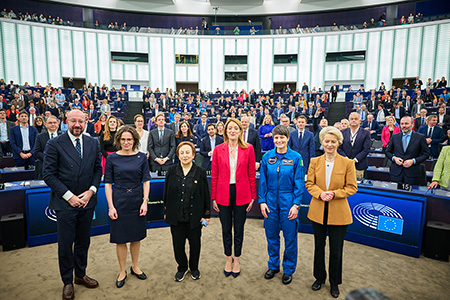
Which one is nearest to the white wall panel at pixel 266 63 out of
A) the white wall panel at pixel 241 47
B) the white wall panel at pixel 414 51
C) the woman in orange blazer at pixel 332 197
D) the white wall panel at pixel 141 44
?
the white wall panel at pixel 241 47

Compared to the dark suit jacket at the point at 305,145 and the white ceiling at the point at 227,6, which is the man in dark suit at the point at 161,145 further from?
the white ceiling at the point at 227,6

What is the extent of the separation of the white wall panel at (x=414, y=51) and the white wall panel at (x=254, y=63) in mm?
10925

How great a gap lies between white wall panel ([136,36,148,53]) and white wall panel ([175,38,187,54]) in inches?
A: 96.5

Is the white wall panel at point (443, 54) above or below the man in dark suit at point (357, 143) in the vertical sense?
above

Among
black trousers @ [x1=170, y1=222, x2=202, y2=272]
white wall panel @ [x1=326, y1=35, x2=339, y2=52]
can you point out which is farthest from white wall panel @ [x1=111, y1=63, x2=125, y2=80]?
black trousers @ [x1=170, y1=222, x2=202, y2=272]

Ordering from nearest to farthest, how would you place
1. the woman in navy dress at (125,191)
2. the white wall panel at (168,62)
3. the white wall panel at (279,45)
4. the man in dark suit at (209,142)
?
1. the woman in navy dress at (125,191)
2. the man in dark suit at (209,142)
3. the white wall panel at (279,45)
4. the white wall panel at (168,62)

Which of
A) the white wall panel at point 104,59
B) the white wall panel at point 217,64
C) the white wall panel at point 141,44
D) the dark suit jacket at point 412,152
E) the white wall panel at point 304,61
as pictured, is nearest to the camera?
the dark suit jacket at point 412,152

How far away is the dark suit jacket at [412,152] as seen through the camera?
3.81m

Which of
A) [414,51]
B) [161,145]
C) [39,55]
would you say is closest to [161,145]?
→ [161,145]

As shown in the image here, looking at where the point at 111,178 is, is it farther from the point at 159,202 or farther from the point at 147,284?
the point at 159,202

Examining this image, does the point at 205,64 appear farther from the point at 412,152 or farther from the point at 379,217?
the point at 379,217

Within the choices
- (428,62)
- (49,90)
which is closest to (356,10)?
(428,62)

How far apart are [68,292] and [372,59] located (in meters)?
23.2

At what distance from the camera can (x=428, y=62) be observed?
18.3 meters
